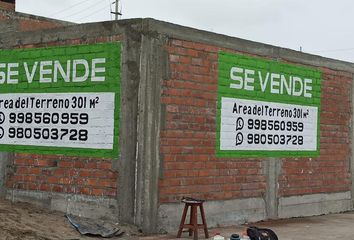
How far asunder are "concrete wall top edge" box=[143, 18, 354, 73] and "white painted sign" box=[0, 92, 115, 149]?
156 cm

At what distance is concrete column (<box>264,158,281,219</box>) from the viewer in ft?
42.3

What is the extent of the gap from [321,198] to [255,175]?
9.12 feet

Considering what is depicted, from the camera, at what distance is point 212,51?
11656 mm

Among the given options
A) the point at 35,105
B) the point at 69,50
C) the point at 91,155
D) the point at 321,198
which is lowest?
the point at 321,198

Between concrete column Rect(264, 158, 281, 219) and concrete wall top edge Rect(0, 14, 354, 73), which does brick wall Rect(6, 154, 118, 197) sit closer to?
concrete wall top edge Rect(0, 14, 354, 73)

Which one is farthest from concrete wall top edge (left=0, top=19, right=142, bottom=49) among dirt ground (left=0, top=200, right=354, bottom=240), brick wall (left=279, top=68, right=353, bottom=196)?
brick wall (left=279, top=68, right=353, bottom=196)

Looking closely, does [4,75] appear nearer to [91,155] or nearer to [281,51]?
[91,155]

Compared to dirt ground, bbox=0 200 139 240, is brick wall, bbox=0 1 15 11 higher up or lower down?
higher up

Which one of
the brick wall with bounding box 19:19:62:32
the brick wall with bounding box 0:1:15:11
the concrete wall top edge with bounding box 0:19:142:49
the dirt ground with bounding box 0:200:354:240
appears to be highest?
the brick wall with bounding box 0:1:15:11

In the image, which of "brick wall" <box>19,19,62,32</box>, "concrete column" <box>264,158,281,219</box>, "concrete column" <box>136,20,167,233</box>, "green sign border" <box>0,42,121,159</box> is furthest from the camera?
"brick wall" <box>19,19,62,32</box>

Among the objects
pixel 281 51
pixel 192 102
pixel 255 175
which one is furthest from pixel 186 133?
pixel 281 51

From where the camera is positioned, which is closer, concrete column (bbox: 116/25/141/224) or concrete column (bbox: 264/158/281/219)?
concrete column (bbox: 116/25/141/224)

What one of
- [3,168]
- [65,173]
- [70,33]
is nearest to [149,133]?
[65,173]

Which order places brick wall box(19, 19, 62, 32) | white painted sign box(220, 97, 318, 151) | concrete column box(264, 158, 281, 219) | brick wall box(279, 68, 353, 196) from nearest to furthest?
white painted sign box(220, 97, 318, 151)
concrete column box(264, 158, 281, 219)
brick wall box(279, 68, 353, 196)
brick wall box(19, 19, 62, 32)
